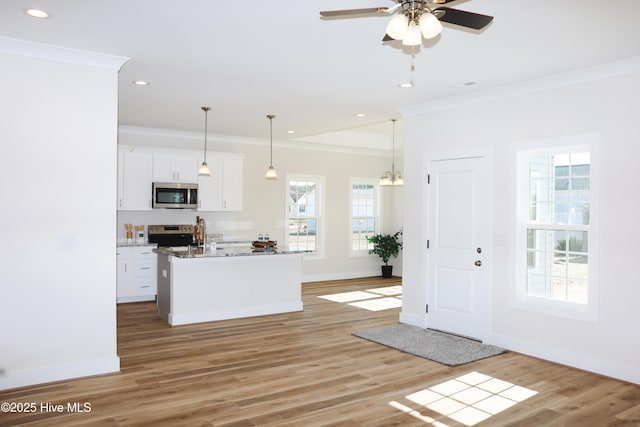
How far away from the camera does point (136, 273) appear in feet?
25.0

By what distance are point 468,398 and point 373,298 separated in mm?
4328

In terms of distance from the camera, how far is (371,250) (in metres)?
10.6

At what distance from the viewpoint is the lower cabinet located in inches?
295

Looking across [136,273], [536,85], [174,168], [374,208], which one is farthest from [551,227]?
[374,208]

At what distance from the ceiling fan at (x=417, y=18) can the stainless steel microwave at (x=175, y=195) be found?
234 inches

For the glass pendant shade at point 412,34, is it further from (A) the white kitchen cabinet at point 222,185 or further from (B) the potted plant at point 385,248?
(B) the potted plant at point 385,248

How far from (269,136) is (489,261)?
4805mm

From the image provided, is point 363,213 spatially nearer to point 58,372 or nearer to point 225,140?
point 225,140

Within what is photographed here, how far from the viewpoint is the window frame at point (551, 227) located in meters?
4.44

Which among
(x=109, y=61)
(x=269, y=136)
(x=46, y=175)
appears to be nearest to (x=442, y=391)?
(x=46, y=175)

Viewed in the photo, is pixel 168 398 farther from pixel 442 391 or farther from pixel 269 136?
pixel 269 136

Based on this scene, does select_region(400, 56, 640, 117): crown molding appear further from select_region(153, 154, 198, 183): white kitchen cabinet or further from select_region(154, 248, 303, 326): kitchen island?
select_region(153, 154, 198, 183): white kitchen cabinet

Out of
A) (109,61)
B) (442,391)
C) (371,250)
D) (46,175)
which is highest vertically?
(109,61)

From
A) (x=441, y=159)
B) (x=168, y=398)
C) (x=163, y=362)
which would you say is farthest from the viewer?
(x=441, y=159)
